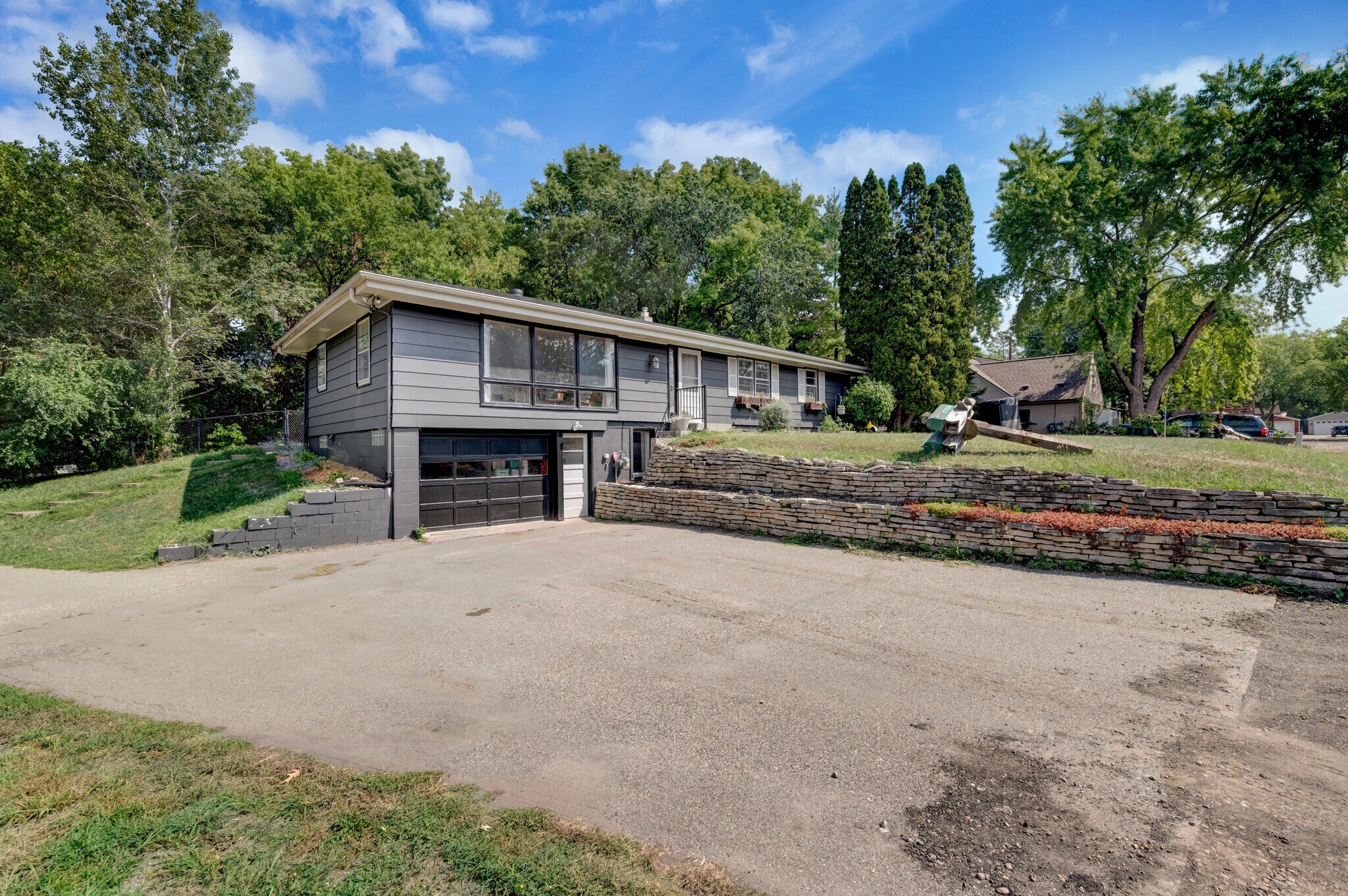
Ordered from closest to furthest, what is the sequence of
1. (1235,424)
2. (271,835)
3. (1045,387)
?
(271,835) < (1235,424) < (1045,387)

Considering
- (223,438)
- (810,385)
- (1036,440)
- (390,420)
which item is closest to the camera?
(1036,440)

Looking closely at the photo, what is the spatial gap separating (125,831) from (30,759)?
121 centimetres

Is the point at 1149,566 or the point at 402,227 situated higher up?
the point at 402,227

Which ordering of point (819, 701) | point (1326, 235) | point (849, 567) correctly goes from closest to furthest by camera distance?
1. point (819, 701)
2. point (849, 567)
3. point (1326, 235)

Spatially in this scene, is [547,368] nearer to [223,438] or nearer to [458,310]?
[458,310]

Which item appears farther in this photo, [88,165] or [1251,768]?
[88,165]

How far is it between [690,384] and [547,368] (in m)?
4.82

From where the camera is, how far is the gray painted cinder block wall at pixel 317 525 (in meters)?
8.68

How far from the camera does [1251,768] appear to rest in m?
2.92

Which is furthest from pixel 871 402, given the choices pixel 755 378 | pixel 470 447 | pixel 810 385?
pixel 470 447

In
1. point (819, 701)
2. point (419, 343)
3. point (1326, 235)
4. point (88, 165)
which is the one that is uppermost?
point (88, 165)

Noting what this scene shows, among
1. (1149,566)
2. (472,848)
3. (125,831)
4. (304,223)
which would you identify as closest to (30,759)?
(125,831)

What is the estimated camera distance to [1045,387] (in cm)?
2891

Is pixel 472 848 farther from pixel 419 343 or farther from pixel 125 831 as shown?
pixel 419 343
